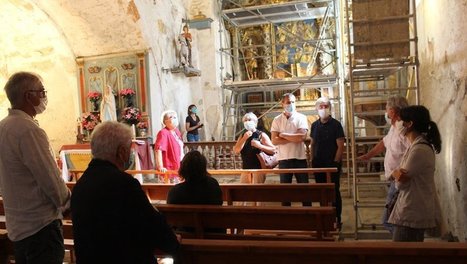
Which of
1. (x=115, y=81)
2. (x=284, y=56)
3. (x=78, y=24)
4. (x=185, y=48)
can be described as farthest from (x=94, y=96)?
(x=284, y=56)

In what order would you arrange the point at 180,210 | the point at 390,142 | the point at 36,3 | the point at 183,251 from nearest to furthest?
1. the point at 183,251
2. the point at 180,210
3. the point at 390,142
4. the point at 36,3

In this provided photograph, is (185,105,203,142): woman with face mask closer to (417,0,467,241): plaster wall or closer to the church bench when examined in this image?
(417,0,467,241): plaster wall

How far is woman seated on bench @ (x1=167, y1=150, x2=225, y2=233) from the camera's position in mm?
3174

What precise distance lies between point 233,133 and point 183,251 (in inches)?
404

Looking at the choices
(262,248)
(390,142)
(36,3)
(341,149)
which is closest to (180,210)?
(262,248)

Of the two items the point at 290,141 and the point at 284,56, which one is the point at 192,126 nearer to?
the point at 284,56

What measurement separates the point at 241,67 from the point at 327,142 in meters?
8.88

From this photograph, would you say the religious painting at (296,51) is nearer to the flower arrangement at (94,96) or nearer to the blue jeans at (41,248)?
the flower arrangement at (94,96)

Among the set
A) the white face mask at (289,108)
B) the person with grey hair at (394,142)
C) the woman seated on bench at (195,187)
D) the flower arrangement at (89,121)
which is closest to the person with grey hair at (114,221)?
the woman seated on bench at (195,187)

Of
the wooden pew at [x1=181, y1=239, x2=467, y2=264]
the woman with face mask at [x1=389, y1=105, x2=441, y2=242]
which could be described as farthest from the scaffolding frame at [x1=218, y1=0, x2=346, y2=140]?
the wooden pew at [x1=181, y1=239, x2=467, y2=264]

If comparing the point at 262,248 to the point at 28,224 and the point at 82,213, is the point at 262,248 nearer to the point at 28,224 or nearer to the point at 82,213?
the point at 82,213

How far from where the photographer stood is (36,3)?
866 cm

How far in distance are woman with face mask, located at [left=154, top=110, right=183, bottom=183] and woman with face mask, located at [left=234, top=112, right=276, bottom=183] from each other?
33.2 inches

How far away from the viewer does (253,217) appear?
2.93 meters
